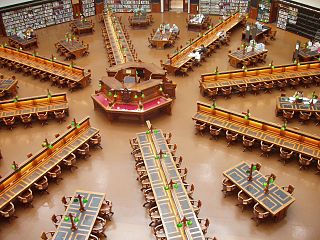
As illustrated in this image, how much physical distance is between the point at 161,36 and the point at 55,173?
12.0 metres

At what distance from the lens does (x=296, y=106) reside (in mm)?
14828

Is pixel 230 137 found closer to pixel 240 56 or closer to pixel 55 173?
pixel 55 173

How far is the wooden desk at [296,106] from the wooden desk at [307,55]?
4.63 meters

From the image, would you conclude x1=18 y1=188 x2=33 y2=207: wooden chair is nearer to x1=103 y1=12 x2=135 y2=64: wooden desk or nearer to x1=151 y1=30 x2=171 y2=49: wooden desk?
x1=103 y1=12 x2=135 y2=64: wooden desk

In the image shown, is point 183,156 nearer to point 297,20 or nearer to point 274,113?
point 274,113

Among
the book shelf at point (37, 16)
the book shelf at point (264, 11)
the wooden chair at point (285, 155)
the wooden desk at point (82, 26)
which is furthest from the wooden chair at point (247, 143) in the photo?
the book shelf at point (37, 16)

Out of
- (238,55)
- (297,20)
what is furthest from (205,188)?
(297,20)

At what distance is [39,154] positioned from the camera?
482 inches

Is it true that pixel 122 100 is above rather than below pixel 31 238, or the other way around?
above

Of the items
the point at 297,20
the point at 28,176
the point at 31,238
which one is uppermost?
the point at 297,20

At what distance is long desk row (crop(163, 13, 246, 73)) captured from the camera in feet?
59.9

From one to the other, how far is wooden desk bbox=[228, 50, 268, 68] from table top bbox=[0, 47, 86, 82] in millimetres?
7600

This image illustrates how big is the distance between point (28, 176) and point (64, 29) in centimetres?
1501

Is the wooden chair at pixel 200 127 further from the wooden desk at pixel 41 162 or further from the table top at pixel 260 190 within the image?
the wooden desk at pixel 41 162
